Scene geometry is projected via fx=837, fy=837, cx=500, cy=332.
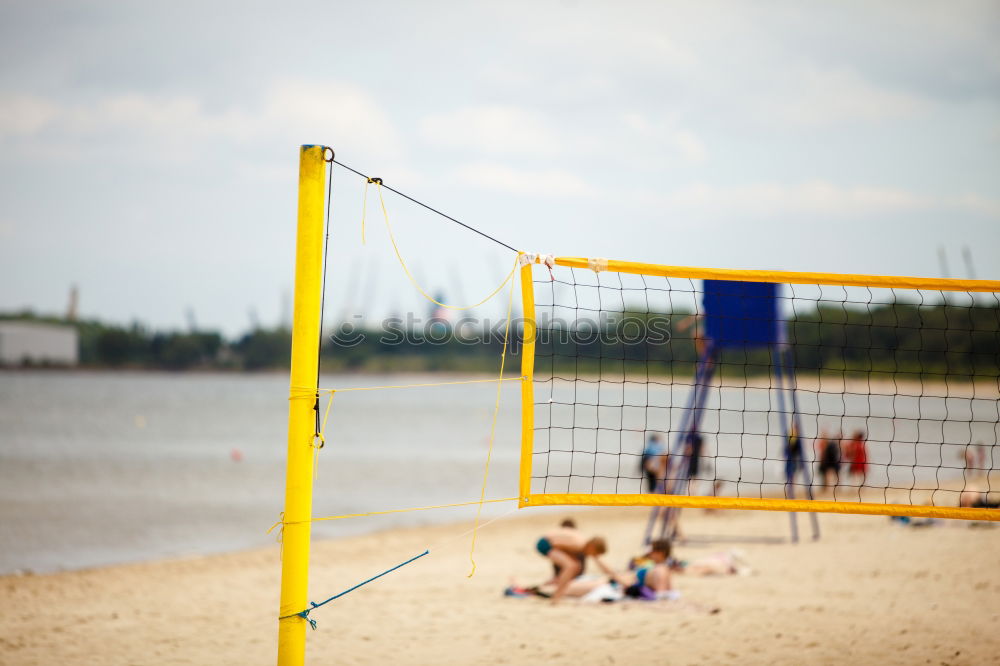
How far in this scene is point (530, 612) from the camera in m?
6.63

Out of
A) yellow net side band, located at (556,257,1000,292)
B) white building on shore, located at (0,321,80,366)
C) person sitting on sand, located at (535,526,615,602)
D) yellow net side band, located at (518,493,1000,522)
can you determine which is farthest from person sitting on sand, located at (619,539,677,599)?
white building on shore, located at (0,321,80,366)

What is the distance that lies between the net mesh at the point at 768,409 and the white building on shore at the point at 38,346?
67.0 metres

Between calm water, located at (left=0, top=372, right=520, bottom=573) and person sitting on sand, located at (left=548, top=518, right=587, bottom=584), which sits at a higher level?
person sitting on sand, located at (left=548, top=518, right=587, bottom=584)

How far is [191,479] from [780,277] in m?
18.0

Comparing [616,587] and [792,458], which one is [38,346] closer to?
[792,458]

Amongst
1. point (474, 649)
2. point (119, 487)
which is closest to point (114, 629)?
point (474, 649)

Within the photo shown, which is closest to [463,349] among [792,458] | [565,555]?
[792,458]

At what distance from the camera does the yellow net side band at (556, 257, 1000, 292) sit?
451 centimetres

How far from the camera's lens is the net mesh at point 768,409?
18.7ft

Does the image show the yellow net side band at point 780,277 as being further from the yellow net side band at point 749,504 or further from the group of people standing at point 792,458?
the group of people standing at point 792,458

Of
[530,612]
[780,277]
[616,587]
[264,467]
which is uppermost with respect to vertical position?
[780,277]

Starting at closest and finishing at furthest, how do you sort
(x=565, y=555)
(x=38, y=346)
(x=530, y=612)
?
(x=530, y=612)
(x=565, y=555)
(x=38, y=346)

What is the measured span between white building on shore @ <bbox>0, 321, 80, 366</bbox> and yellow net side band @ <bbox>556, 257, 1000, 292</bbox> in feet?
370

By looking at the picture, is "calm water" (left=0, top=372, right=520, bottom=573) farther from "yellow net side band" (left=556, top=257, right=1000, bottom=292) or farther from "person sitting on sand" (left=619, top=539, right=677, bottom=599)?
"yellow net side band" (left=556, top=257, right=1000, bottom=292)
